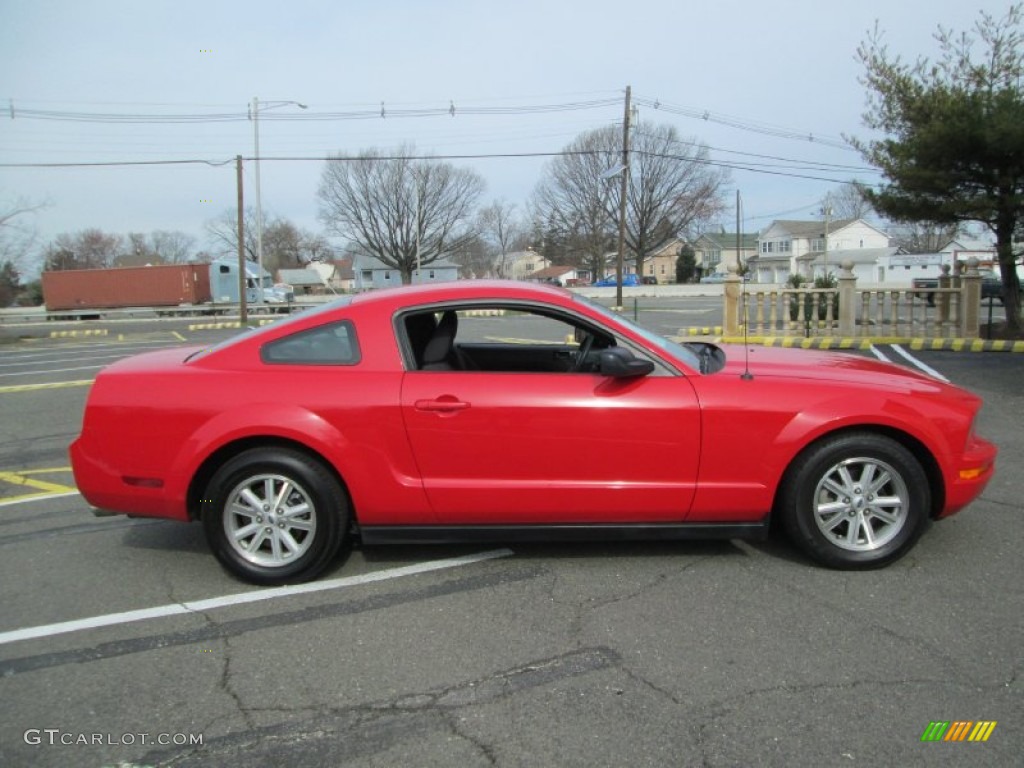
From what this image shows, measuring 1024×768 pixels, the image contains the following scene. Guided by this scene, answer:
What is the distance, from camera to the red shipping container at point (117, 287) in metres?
41.8

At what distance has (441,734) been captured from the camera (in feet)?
8.28

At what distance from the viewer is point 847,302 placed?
14516 millimetres

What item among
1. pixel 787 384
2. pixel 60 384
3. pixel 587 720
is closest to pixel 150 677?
pixel 587 720

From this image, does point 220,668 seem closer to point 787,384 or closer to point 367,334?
point 367,334

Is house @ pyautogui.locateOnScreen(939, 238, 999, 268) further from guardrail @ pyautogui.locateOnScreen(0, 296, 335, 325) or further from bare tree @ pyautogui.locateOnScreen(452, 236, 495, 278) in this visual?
guardrail @ pyautogui.locateOnScreen(0, 296, 335, 325)

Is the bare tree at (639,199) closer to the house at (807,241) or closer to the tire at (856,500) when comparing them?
the house at (807,241)

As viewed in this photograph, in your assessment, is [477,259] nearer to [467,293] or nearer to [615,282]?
[615,282]

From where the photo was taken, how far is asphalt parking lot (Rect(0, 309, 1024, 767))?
2.46 meters

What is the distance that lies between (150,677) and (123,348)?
19.7 meters

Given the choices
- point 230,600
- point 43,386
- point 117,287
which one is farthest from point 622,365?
point 117,287

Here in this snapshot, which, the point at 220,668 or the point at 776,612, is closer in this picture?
the point at 220,668

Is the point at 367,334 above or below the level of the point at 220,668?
above

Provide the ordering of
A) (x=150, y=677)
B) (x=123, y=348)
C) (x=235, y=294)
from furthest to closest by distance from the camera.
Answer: (x=235, y=294) → (x=123, y=348) → (x=150, y=677)

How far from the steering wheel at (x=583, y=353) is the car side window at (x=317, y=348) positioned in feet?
4.20
